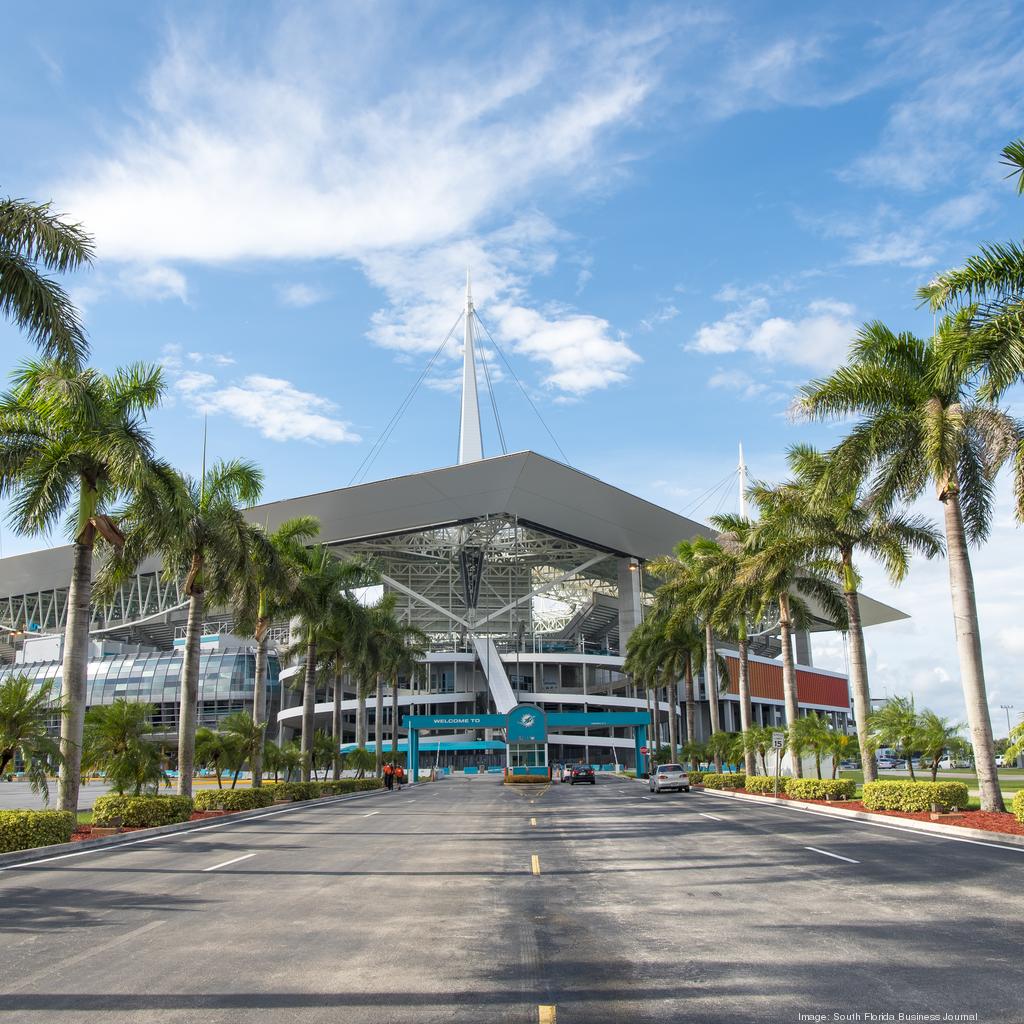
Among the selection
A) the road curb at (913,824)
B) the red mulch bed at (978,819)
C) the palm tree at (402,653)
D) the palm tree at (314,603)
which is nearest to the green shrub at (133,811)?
the palm tree at (314,603)

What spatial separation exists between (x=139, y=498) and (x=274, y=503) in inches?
2145

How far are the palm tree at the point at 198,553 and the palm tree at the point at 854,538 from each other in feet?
56.4

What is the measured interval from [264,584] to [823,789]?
64.5 ft

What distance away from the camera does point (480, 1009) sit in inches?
254

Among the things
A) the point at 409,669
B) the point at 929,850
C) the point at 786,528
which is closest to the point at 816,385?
the point at 786,528

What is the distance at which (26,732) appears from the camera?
19.4 m

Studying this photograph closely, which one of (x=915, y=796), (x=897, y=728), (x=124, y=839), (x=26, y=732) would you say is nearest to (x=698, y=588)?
(x=897, y=728)

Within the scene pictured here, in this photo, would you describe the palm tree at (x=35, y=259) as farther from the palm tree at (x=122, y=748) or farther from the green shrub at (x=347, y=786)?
the green shrub at (x=347, y=786)

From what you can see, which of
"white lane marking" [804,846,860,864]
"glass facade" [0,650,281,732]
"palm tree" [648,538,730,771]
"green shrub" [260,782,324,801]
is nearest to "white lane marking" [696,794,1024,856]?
"white lane marking" [804,846,860,864]

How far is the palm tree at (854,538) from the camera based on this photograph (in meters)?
29.6

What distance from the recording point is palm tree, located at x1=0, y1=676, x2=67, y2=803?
62.8 ft

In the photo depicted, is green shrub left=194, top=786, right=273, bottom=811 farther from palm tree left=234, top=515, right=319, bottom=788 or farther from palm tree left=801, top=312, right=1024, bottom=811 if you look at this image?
palm tree left=801, top=312, right=1024, bottom=811

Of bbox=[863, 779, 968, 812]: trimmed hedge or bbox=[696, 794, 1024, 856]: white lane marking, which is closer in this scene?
bbox=[696, 794, 1024, 856]: white lane marking

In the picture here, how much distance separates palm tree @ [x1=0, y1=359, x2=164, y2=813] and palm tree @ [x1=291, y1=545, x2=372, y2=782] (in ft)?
49.7
